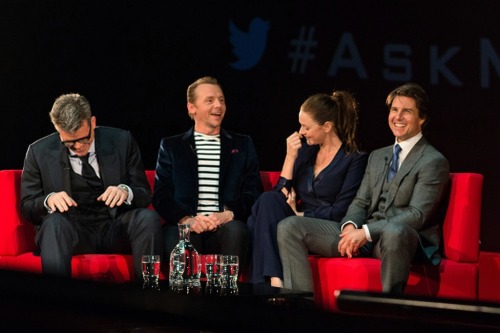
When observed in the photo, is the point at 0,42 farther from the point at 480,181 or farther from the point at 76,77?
the point at 480,181

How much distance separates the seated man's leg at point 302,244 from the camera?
4.03 metres

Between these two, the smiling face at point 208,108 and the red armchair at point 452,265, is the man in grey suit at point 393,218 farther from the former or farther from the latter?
the smiling face at point 208,108

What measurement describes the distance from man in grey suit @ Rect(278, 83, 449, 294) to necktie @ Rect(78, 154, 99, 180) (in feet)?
3.45

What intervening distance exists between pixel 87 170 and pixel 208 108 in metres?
0.73

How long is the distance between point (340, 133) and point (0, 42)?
2.47 metres

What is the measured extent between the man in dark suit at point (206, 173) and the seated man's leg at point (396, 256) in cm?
92

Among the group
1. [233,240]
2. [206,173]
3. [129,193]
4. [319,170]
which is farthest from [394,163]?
[129,193]

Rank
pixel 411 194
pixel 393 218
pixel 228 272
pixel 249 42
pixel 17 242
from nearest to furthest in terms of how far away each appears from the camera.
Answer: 1. pixel 228 272
2. pixel 393 218
3. pixel 411 194
4. pixel 17 242
5. pixel 249 42

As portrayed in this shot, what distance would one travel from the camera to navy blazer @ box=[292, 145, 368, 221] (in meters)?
4.36

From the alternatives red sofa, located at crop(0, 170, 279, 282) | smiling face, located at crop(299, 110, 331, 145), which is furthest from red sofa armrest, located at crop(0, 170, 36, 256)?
smiling face, located at crop(299, 110, 331, 145)

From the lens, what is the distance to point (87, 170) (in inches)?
175

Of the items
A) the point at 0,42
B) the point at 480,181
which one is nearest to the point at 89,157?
the point at 0,42

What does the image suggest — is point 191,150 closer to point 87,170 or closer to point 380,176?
point 87,170

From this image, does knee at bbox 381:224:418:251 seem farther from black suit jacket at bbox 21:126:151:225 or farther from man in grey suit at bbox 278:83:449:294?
black suit jacket at bbox 21:126:151:225
